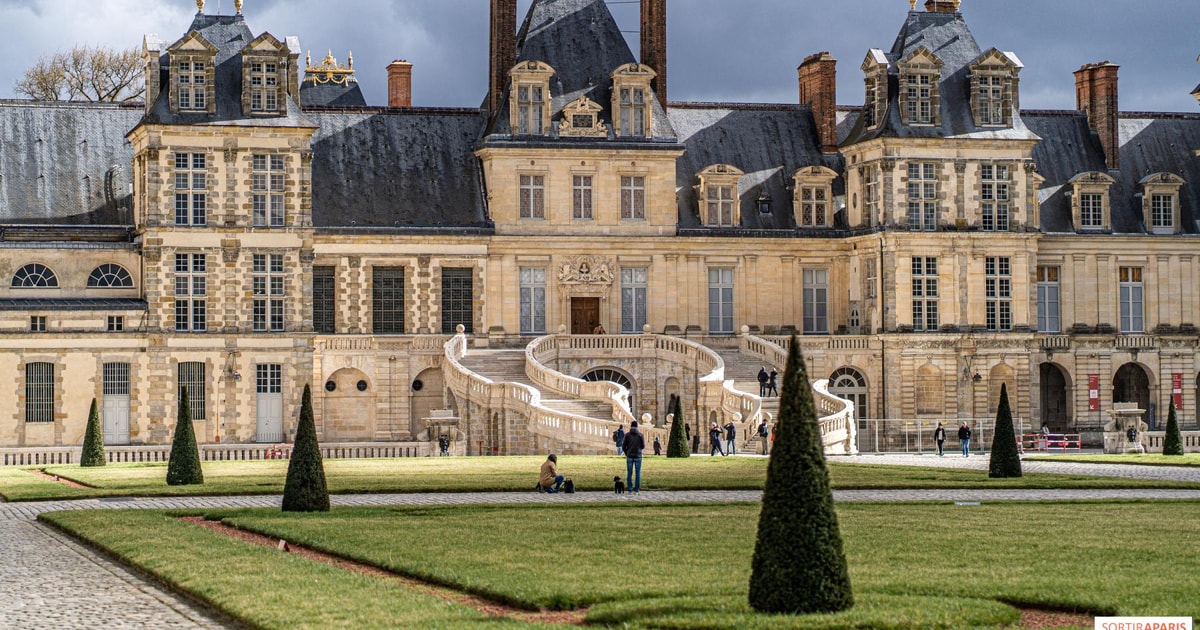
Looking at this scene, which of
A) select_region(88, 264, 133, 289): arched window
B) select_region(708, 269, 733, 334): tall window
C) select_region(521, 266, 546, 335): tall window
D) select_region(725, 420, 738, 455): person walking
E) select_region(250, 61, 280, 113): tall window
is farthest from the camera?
select_region(708, 269, 733, 334): tall window

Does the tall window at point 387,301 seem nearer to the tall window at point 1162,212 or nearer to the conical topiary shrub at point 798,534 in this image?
the tall window at point 1162,212

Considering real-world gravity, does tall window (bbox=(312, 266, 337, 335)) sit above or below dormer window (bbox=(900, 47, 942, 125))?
below

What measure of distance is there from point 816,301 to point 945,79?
8.75 metres

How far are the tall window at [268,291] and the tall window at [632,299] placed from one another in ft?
39.0

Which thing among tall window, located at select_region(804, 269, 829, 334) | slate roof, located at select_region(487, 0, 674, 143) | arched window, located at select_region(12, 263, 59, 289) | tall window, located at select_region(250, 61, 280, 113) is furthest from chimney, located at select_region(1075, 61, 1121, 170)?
arched window, located at select_region(12, 263, 59, 289)

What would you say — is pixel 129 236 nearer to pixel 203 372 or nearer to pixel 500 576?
pixel 203 372

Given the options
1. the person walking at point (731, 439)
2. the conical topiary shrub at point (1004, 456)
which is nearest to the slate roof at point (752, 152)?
the person walking at point (731, 439)

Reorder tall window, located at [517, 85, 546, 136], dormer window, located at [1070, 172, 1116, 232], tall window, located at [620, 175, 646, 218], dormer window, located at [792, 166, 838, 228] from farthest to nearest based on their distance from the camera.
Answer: dormer window, located at [1070, 172, 1116, 232], dormer window, located at [792, 166, 838, 228], tall window, located at [620, 175, 646, 218], tall window, located at [517, 85, 546, 136]

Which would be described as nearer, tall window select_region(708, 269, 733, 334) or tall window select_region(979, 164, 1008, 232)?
tall window select_region(979, 164, 1008, 232)

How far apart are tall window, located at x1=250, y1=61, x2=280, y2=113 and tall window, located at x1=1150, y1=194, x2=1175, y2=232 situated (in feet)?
101

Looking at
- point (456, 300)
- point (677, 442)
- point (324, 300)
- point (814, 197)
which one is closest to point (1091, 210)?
point (814, 197)

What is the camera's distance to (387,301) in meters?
61.1

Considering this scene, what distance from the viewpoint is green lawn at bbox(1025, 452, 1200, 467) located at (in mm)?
45000

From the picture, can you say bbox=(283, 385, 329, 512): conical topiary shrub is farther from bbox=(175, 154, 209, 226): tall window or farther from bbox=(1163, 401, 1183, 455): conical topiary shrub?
bbox=(175, 154, 209, 226): tall window
